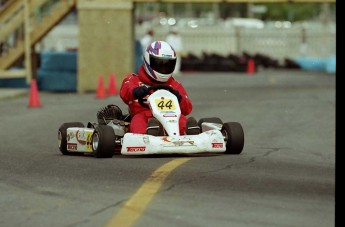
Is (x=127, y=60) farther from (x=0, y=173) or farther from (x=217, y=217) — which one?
(x=217, y=217)

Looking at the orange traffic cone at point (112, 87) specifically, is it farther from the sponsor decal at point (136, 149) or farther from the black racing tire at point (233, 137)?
the sponsor decal at point (136, 149)

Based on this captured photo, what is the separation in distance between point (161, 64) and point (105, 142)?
1.55m

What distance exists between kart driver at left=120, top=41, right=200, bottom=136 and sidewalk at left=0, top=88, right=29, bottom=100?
53.6 ft

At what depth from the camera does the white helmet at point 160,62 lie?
1456 cm

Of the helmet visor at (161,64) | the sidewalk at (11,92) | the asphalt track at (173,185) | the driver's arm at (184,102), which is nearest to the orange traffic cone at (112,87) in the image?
the sidewalk at (11,92)

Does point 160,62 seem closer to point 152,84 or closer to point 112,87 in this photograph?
point 152,84

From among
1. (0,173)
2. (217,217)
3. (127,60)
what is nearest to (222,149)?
(0,173)

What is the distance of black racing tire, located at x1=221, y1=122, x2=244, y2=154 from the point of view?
14.1 m

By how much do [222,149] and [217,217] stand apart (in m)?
5.11

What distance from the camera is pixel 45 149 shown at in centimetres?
1596

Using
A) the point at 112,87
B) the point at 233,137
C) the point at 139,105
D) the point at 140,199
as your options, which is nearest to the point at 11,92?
the point at 112,87

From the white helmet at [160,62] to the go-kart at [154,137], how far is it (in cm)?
27

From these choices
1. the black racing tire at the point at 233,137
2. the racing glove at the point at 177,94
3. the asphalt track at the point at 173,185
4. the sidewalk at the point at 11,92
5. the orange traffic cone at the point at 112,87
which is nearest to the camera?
the asphalt track at the point at 173,185

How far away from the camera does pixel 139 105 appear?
47.3ft
